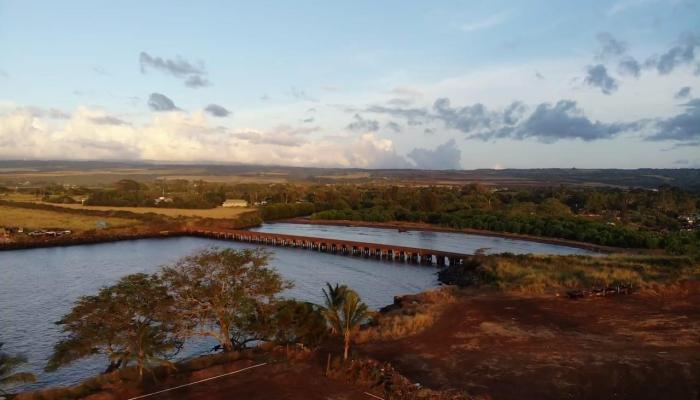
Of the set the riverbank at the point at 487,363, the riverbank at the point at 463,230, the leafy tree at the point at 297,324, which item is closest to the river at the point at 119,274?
the riverbank at the point at 463,230

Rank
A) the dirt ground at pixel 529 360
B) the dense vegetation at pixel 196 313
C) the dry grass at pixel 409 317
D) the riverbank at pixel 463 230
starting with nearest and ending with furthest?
the dirt ground at pixel 529 360 → the dense vegetation at pixel 196 313 → the dry grass at pixel 409 317 → the riverbank at pixel 463 230

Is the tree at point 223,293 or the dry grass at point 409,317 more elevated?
the tree at point 223,293

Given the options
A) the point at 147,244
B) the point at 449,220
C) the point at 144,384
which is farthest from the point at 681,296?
the point at 147,244

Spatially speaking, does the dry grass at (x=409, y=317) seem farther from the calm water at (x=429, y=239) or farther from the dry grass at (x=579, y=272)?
the calm water at (x=429, y=239)

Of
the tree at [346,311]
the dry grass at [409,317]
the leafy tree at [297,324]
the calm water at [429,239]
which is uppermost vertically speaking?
the tree at [346,311]

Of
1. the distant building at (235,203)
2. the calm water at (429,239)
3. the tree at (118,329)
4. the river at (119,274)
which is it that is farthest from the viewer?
the distant building at (235,203)

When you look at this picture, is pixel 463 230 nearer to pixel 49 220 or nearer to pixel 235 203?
pixel 235 203

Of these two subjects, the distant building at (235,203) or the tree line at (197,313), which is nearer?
the tree line at (197,313)
